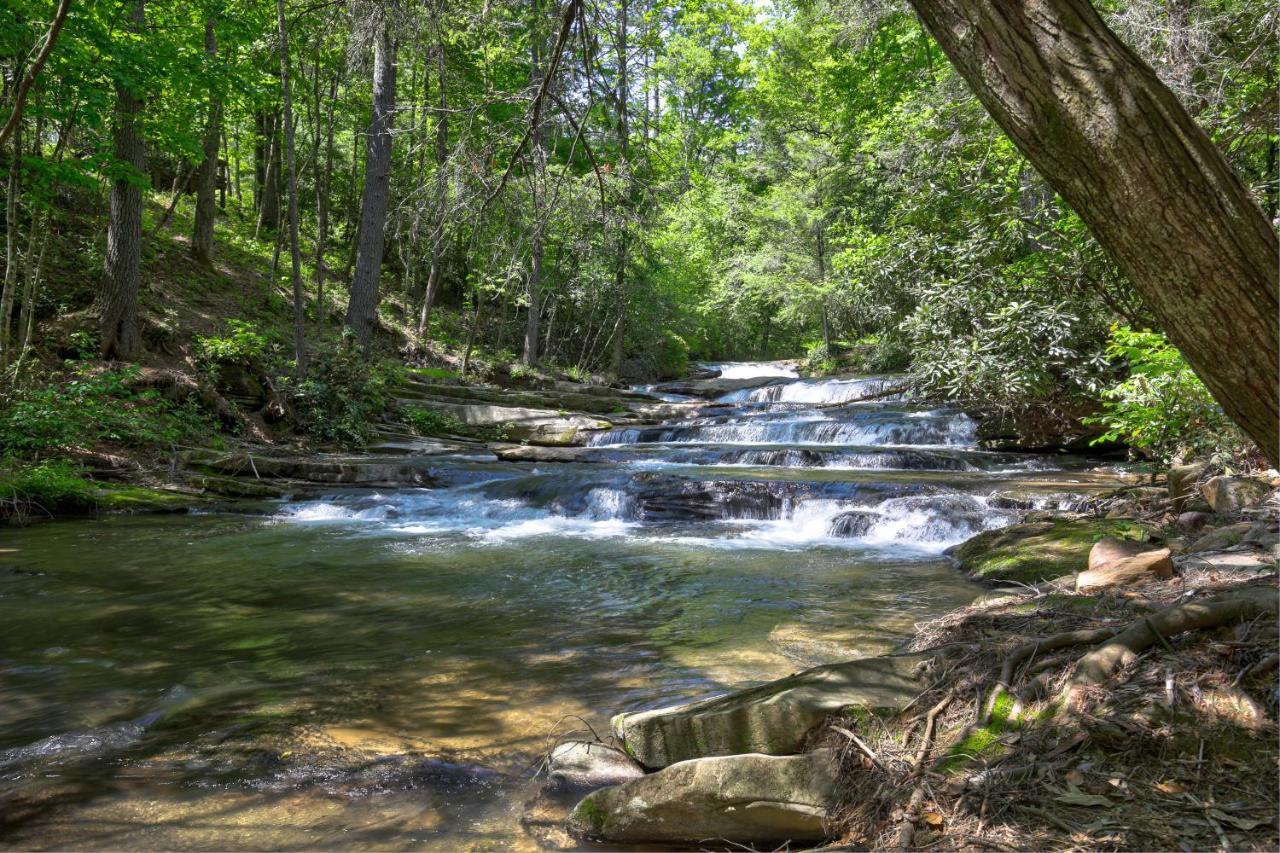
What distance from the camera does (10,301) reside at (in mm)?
8922

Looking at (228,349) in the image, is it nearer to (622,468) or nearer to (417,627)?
(622,468)

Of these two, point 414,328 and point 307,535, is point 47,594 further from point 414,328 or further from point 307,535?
point 414,328

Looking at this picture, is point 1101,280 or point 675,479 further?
point 675,479

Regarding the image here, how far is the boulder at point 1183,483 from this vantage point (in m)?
6.68

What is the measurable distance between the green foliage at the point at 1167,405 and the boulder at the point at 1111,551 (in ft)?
10.9

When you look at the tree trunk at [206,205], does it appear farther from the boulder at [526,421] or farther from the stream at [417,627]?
the stream at [417,627]

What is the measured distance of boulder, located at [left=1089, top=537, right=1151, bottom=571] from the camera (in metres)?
4.30

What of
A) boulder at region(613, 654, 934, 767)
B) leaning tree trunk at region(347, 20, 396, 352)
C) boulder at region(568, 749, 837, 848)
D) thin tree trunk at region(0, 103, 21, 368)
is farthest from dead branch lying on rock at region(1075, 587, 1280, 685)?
leaning tree trunk at region(347, 20, 396, 352)

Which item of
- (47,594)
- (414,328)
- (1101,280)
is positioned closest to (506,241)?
(47,594)

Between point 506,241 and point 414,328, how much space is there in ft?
62.8

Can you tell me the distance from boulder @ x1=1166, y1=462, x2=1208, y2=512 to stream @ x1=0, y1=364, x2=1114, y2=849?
181cm

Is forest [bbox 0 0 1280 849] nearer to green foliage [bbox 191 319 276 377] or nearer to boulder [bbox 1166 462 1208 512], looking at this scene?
boulder [bbox 1166 462 1208 512]

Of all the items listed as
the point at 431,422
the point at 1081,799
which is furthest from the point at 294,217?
the point at 1081,799

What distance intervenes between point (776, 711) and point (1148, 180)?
6.72 feet
